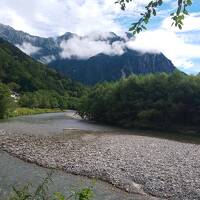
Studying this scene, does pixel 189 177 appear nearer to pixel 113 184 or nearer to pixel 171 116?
pixel 113 184

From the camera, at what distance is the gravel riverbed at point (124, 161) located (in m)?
31.0

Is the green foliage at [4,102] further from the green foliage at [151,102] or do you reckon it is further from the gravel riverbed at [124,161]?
the gravel riverbed at [124,161]

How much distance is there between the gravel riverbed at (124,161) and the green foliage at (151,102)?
139 ft

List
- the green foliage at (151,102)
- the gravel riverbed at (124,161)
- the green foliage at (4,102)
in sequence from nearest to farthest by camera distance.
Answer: the gravel riverbed at (124,161) < the green foliage at (151,102) < the green foliage at (4,102)

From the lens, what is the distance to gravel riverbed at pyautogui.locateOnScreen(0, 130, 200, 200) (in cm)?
3098

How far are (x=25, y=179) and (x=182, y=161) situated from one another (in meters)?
17.6

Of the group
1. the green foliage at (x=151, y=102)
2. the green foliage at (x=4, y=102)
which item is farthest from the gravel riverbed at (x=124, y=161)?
the green foliage at (x=4, y=102)

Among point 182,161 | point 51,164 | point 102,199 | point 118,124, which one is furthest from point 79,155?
point 118,124

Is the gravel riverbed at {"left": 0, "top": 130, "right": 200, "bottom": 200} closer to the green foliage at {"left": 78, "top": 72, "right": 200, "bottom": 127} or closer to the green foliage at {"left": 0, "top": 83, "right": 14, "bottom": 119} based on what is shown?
the green foliage at {"left": 78, "top": 72, "right": 200, "bottom": 127}

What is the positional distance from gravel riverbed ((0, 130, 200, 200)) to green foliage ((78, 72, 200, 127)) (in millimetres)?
42297

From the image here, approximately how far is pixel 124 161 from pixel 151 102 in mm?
63913

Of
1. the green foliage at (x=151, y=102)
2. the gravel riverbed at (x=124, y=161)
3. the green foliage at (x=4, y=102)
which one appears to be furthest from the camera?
the green foliage at (x=4, y=102)

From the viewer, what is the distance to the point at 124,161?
1597 inches

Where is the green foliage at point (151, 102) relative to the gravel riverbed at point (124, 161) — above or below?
above
